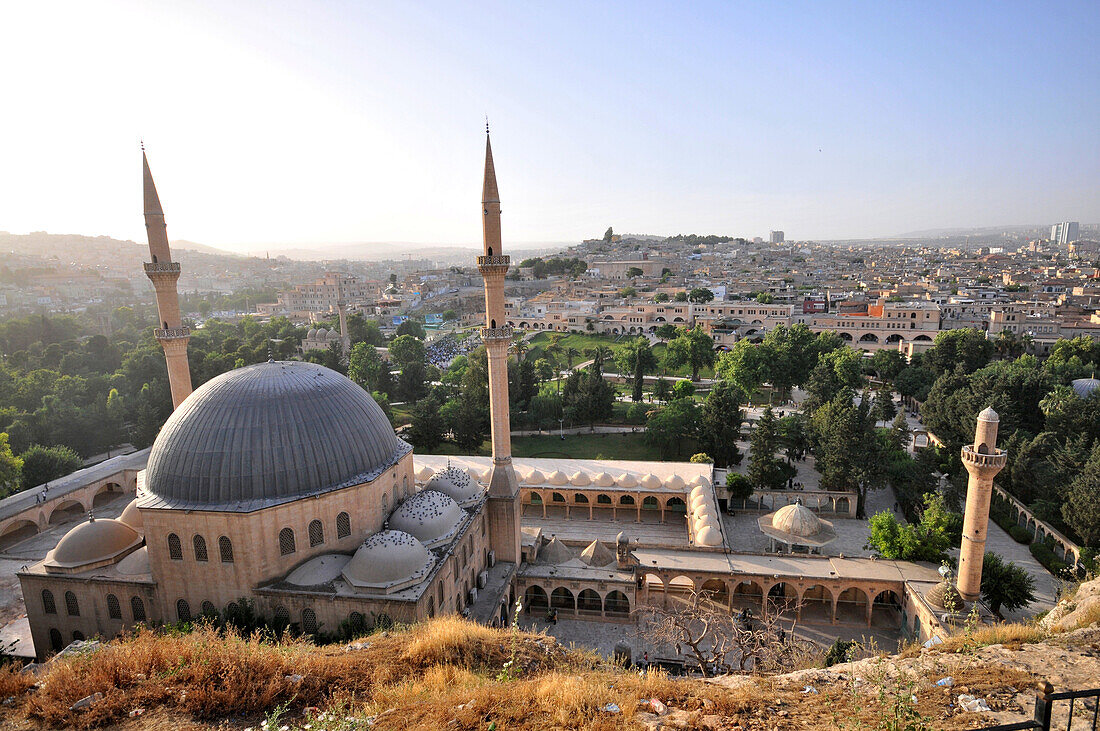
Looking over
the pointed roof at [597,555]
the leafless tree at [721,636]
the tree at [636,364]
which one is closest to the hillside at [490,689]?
the leafless tree at [721,636]

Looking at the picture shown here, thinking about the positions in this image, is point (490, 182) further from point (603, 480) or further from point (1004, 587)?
point (1004, 587)

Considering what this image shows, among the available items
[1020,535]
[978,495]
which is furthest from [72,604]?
[1020,535]

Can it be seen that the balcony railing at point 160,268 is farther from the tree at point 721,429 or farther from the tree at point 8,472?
the tree at point 721,429

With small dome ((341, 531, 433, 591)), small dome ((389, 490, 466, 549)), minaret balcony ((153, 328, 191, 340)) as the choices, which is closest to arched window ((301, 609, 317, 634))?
small dome ((341, 531, 433, 591))

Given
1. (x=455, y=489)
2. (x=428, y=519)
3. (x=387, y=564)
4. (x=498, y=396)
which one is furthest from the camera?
(x=498, y=396)

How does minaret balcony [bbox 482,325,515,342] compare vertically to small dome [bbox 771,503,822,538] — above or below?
above

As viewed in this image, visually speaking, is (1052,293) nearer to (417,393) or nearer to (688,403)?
(688,403)

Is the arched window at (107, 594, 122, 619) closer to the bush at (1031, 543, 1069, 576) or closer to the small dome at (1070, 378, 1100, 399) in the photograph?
the bush at (1031, 543, 1069, 576)
